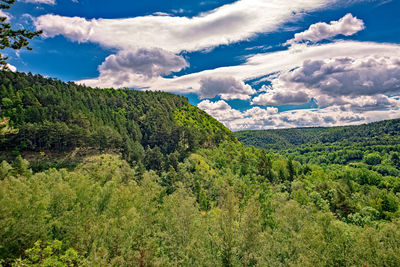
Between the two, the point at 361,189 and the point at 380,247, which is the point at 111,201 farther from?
the point at 361,189

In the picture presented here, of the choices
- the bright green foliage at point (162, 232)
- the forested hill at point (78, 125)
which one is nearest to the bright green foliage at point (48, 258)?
the bright green foliage at point (162, 232)

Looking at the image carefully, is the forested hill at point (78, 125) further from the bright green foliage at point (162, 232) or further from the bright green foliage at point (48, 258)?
the bright green foliage at point (48, 258)

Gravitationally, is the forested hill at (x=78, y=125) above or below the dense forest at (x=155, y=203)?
above

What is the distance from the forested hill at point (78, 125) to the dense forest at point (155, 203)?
2.19 ft

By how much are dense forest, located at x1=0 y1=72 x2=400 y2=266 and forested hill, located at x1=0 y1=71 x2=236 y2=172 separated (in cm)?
67

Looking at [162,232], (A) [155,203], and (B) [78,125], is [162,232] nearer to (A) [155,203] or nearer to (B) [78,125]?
(A) [155,203]

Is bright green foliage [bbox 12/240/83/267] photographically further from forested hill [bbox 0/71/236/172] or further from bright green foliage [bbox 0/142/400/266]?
forested hill [bbox 0/71/236/172]

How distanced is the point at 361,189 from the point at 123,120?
153345 mm

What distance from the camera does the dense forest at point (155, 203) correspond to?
36.2 meters

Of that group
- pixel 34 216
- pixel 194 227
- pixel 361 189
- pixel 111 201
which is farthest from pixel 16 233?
pixel 361 189

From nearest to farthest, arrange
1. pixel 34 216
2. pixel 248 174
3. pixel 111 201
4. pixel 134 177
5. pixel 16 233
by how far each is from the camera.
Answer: pixel 16 233 → pixel 34 216 → pixel 111 201 → pixel 134 177 → pixel 248 174

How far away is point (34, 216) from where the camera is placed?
33688 mm

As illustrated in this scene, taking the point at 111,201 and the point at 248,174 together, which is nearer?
the point at 111,201

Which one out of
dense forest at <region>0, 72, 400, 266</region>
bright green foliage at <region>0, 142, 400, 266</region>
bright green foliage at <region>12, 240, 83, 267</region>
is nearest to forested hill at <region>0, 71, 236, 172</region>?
dense forest at <region>0, 72, 400, 266</region>
